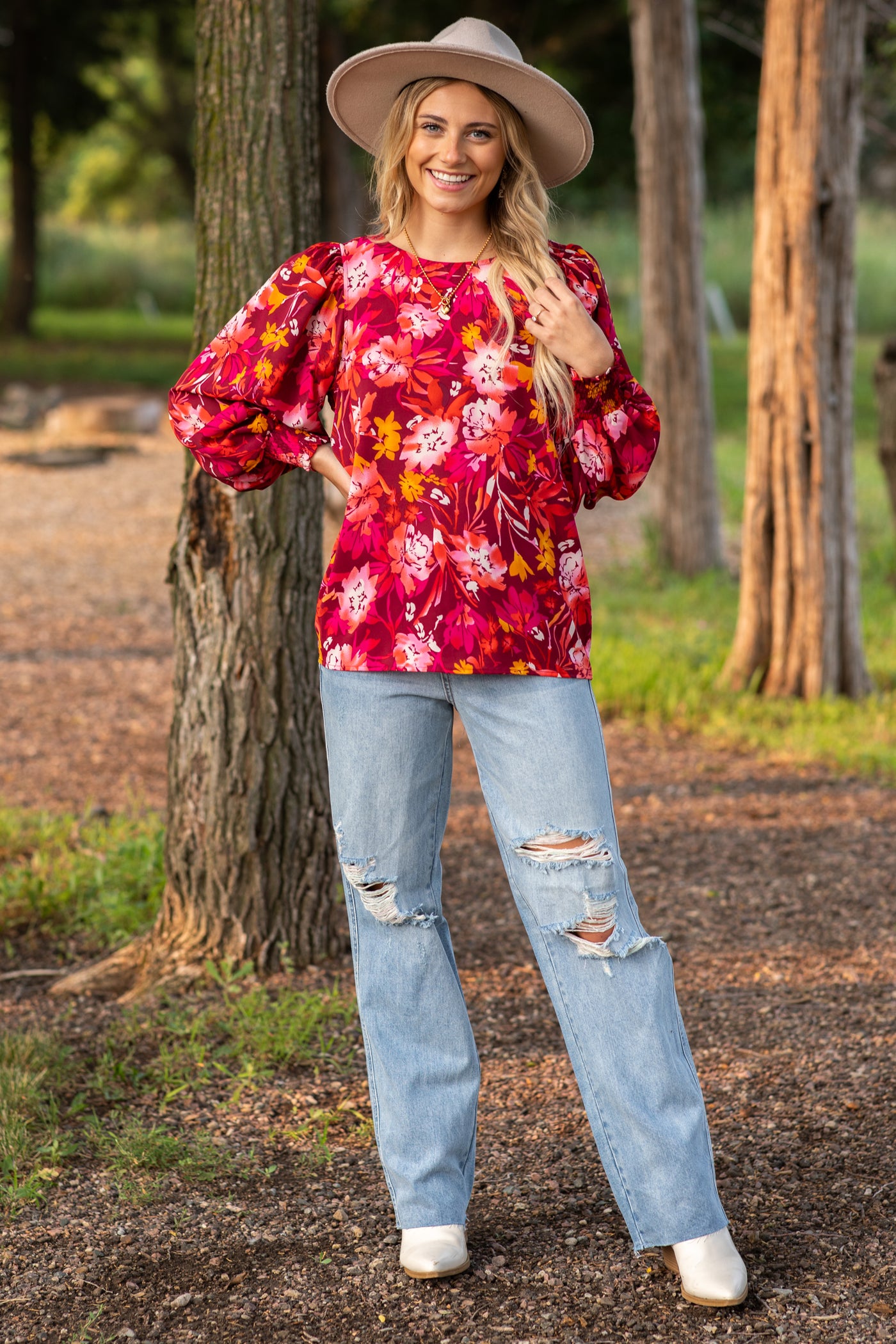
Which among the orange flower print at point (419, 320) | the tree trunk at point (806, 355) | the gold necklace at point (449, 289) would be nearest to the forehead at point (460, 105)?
the gold necklace at point (449, 289)

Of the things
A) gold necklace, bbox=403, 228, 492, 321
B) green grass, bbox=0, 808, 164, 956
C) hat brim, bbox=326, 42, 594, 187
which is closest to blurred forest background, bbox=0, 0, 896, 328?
green grass, bbox=0, 808, 164, 956

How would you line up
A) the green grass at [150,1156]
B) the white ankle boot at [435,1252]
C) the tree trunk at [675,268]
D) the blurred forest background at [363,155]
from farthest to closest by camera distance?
the blurred forest background at [363,155] → the tree trunk at [675,268] → the green grass at [150,1156] → the white ankle boot at [435,1252]

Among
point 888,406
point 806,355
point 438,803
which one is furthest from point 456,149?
point 888,406

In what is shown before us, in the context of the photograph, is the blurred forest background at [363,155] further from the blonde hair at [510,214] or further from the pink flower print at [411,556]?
the pink flower print at [411,556]

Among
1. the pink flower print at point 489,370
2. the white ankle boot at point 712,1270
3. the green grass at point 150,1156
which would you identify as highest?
the pink flower print at point 489,370

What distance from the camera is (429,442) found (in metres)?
2.13

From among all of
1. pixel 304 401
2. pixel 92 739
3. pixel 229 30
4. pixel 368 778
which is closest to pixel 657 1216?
pixel 368 778

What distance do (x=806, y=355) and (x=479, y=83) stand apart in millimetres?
3984

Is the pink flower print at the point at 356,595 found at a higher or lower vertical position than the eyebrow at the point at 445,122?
lower

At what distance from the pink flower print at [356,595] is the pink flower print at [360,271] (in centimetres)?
44

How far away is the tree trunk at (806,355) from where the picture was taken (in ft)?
19.1

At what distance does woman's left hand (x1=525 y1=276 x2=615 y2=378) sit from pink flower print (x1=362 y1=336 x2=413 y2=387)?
191 millimetres

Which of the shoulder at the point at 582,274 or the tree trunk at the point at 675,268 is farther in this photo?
the tree trunk at the point at 675,268

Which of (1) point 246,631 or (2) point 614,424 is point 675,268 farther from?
(2) point 614,424
